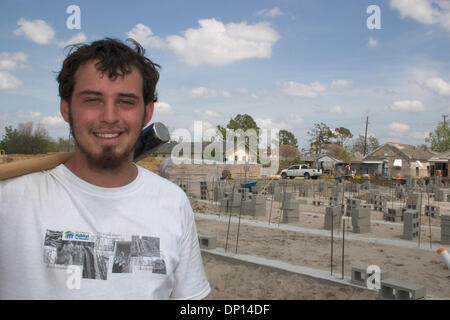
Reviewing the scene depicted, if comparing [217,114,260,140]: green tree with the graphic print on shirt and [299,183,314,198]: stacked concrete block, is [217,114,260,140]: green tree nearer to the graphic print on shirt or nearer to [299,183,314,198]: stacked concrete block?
[299,183,314,198]: stacked concrete block

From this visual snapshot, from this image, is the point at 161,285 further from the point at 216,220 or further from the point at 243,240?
the point at 216,220

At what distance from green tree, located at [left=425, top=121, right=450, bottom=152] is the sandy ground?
52.4m

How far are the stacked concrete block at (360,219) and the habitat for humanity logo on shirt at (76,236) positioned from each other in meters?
10.3

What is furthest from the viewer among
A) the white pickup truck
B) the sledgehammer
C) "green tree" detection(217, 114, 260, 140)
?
"green tree" detection(217, 114, 260, 140)

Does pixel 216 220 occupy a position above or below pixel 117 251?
below

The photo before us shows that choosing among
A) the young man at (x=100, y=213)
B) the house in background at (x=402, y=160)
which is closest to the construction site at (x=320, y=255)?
the young man at (x=100, y=213)

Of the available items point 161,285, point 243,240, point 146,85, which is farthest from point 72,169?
point 243,240

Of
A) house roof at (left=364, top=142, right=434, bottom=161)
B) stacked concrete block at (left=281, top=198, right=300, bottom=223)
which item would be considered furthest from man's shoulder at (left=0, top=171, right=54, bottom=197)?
house roof at (left=364, top=142, right=434, bottom=161)

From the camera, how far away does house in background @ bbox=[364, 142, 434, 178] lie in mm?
44719

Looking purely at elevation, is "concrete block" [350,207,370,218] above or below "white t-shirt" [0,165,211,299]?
below

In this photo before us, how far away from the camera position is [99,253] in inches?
50.6

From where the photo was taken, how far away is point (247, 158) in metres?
56.6

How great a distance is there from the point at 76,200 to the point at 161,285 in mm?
444

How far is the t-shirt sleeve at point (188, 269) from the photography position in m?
1.48
